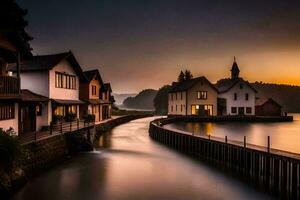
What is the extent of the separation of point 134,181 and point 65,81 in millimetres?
19754

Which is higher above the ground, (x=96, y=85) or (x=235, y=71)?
(x=235, y=71)

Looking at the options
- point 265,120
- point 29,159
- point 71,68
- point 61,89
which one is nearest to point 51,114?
point 61,89

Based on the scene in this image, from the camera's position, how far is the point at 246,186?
19.0 metres

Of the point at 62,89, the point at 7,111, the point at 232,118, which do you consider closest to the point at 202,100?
Result: the point at 232,118

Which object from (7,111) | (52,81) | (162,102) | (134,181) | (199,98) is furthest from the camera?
(162,102)

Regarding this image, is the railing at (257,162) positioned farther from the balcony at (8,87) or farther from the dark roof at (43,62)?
the dark roof at (43,62)

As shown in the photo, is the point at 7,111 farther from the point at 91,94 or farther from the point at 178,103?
the point at 178,103

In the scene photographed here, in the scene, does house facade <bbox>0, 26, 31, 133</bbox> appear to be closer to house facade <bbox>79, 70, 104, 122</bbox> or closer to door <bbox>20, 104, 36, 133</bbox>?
door <bbox>20, 104, 36, 133</bbox>

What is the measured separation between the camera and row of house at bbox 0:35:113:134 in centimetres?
2228

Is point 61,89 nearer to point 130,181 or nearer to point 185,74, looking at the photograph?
point 130,181

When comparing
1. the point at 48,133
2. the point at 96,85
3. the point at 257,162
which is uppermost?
the point at 96,85

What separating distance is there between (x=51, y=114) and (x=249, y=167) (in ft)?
69.0

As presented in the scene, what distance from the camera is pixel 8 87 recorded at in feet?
69.5

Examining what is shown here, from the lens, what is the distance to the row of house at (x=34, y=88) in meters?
22.3
